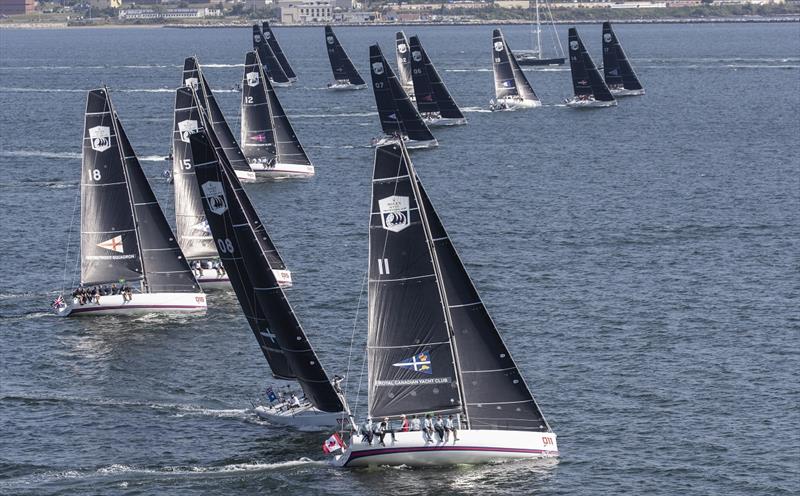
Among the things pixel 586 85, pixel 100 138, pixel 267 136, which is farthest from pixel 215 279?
pixel 586 85

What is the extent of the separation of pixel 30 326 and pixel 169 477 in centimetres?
2637

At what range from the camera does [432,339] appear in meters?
57.1

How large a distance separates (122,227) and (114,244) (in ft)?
3.52

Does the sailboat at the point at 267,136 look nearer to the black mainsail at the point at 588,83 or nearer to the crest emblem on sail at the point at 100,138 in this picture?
the crest emblem on sail at the point at 100,138

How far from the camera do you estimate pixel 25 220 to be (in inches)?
4358

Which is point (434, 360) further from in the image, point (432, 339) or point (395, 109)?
point (395, 109)

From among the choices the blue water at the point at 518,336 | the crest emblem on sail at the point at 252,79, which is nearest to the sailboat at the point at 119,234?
the blue water at the point at 518,336

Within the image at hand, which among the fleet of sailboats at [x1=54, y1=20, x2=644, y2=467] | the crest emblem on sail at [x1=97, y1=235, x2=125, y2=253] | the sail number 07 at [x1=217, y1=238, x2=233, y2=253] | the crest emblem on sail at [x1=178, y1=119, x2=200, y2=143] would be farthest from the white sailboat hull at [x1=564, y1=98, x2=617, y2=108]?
the sail number 07 at [x1=217, y1=238, x2=233, y2=253]

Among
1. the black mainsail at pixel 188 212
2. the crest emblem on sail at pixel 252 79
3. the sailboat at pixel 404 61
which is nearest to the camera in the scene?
the black mainsail at pixel 188 212

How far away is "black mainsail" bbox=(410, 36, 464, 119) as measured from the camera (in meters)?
170

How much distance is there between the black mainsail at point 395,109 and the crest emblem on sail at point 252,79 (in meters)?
21.7

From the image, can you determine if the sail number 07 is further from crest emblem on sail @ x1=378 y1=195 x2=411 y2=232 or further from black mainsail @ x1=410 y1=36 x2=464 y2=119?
black mainsail @ x1=410 y1=36 x2=464 y2=119

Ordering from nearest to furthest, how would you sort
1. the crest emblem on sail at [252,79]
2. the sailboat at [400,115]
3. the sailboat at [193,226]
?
the sailboat at [193,226], the crest emblem on sail at [252,79], the sailboat at [400,115]

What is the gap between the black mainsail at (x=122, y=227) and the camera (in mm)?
82750
